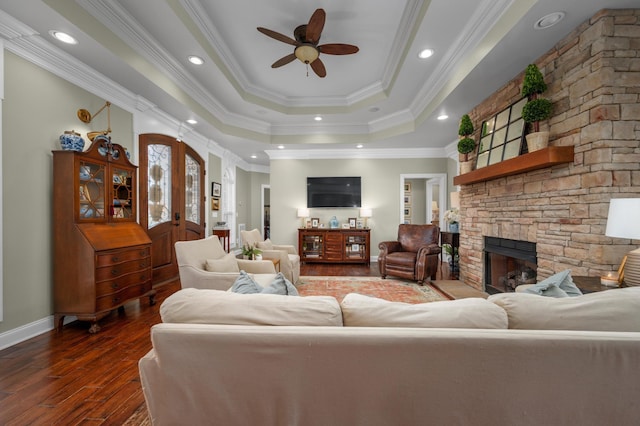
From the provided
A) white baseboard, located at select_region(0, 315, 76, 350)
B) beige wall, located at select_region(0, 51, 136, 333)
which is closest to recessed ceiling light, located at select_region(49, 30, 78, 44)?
beige wall, located at select_region(0, 51, 136, 333)

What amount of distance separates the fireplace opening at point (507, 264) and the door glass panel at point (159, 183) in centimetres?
476

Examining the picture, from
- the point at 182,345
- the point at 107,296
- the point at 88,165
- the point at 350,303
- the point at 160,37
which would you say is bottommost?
the point at 107,296

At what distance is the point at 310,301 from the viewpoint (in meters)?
1.14

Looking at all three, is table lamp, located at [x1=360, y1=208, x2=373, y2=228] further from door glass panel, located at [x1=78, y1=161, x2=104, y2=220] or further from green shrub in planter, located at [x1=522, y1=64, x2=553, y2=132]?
door glass panel, located at [x1=78, y1=161, x2=104, y2=220]

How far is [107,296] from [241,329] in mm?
2389

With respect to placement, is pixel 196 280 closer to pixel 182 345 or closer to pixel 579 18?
pixel 182 345

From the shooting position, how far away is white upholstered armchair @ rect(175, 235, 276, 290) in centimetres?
265

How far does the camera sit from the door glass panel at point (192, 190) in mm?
4797

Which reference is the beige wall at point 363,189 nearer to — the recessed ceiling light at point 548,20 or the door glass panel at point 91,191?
the door glass panel at point 91,191

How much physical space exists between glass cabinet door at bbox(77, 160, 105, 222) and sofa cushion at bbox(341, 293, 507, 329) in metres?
2.86

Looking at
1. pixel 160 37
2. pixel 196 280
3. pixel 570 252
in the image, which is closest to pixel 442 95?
pixel 570 252

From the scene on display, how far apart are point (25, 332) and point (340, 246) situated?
4.70 meters

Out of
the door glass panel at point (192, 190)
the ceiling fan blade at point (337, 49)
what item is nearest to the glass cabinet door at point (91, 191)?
the door glass panel at point (192, 190)

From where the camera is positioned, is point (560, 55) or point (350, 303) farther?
point (560, 55)
